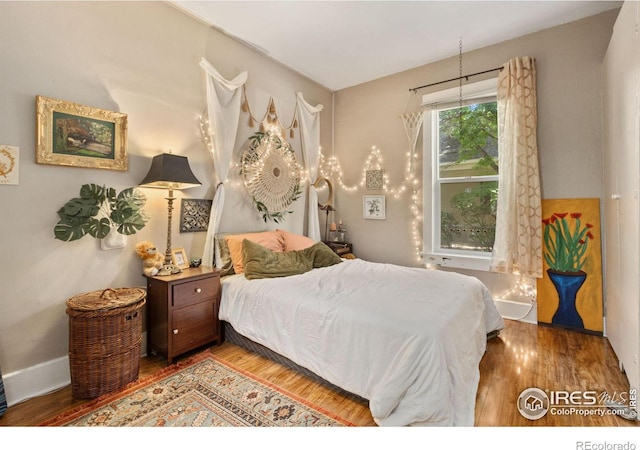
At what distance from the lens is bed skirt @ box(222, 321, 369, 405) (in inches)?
73.5

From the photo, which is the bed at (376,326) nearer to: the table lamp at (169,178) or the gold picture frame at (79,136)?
the table lamp at (169,178)

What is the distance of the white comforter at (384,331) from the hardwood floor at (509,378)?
5.4 inches

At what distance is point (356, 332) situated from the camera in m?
1.72

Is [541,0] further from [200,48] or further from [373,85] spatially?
[200,48]

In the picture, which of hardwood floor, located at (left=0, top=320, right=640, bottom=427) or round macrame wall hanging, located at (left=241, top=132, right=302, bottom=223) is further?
round macrame wall hanging, located at (left=241, top=132, right=302, bottom=223)

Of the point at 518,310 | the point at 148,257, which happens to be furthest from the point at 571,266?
the point at 148,257

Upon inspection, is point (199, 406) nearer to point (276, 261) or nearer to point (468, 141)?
point (276, 261)

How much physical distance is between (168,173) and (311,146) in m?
2.15

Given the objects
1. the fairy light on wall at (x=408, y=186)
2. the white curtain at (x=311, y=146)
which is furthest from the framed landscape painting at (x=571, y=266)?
the white curtain at (x=311, y=146)

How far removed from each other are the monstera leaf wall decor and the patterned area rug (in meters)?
1.05

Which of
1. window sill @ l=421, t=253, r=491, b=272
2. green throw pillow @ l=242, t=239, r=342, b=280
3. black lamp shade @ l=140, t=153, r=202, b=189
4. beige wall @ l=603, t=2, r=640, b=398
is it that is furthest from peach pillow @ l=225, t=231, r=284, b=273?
beige wall @ l=603, t=2, r=640, b=398

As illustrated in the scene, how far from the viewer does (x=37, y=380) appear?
74.9 inches

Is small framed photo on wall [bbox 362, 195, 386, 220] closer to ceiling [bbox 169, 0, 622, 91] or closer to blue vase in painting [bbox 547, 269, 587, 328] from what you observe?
ceiling [bbox 169, 0, 622, 91]

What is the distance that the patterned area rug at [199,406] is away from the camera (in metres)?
1.60
